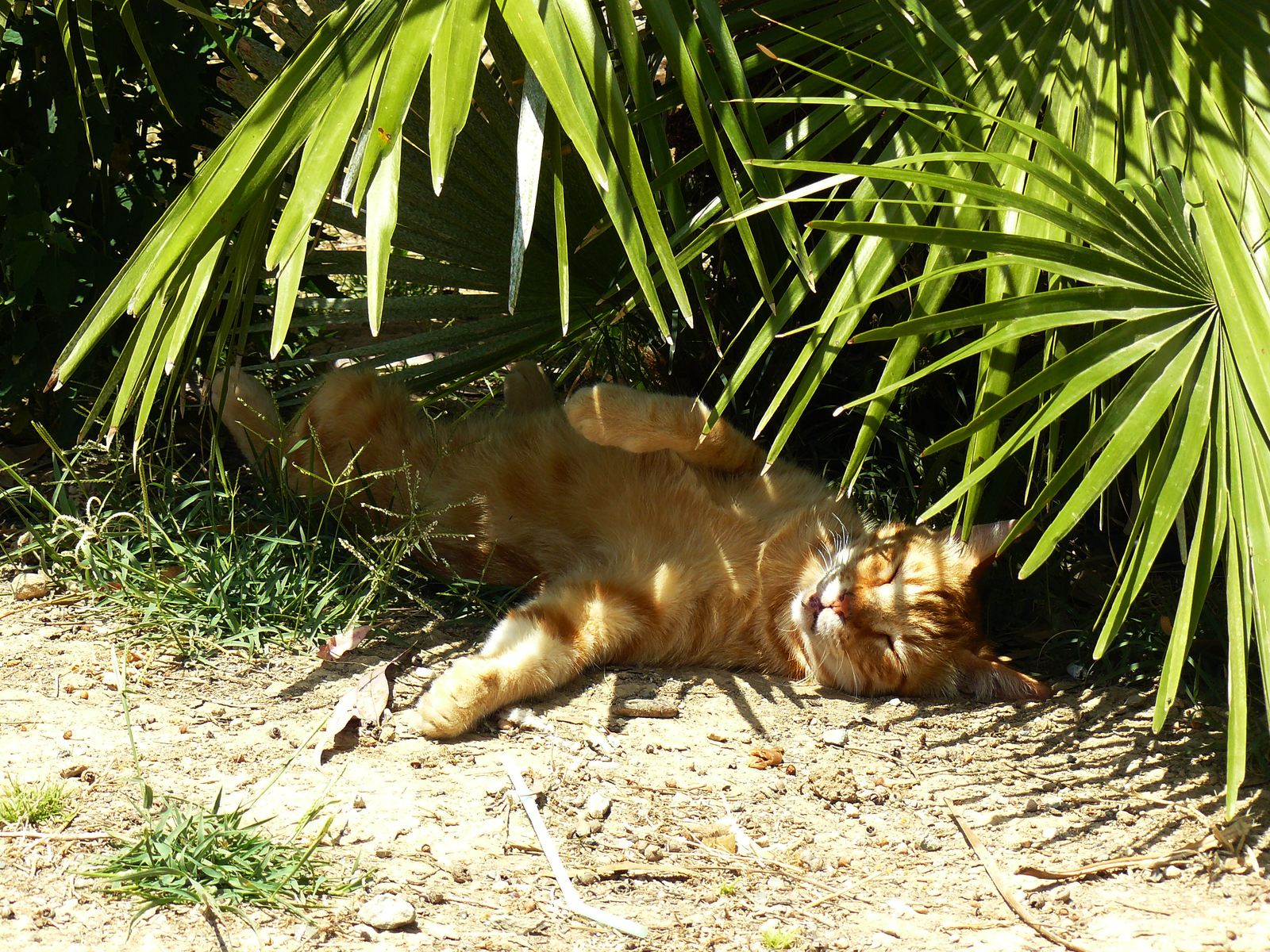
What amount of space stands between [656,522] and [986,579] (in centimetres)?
119

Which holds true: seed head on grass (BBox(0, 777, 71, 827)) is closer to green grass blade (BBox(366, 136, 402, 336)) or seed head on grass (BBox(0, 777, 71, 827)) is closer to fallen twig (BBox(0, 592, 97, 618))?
fallen twig (BBox(0, 592, 97, 618))

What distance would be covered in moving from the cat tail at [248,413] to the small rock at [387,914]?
1.77 m

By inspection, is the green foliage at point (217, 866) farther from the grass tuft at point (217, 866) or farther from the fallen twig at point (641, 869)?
the fallen twig at point (641, 869)

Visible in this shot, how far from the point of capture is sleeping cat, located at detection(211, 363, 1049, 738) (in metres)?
3.08

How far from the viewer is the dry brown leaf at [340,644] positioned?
2.71 m

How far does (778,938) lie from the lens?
1.91m

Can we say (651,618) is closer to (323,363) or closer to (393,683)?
(393,683)

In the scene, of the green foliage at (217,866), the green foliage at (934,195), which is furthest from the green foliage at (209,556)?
the green foliage at (217,866)

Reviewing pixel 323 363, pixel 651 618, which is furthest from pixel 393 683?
pixel 323 363

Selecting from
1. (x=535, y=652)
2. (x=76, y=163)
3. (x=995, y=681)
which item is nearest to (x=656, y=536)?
(x=535, y=652)

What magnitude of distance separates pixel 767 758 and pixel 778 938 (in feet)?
2.08

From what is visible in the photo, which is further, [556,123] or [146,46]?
[146,46]

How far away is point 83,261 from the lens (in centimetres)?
299

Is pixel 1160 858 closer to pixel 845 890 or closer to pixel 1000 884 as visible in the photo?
pixel 1000 884
